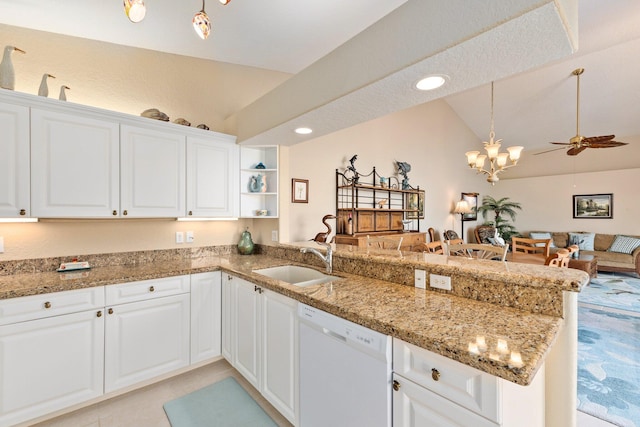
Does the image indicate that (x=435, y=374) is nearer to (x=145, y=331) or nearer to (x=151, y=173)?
(x=145, y=331)

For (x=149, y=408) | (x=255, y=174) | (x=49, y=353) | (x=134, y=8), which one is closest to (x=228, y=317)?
(x=149, y=408)

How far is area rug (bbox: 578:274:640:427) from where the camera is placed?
197 centimetres

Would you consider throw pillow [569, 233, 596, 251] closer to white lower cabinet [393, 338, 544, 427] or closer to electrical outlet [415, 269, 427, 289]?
electrical outlet [415, 269, 427, 289]

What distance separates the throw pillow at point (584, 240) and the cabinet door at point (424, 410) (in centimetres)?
783

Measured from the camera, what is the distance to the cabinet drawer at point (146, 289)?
6.59ft

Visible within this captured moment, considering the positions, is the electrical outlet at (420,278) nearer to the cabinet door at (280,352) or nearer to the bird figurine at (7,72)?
the cabinet door at (280,352)

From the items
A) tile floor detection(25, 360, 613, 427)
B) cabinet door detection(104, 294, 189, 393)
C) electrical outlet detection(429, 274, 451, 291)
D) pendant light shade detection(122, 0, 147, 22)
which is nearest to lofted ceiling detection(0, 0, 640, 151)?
pendant light shade detection(122, 0, 147, 22)

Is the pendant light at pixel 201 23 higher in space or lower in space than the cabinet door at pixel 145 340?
higher

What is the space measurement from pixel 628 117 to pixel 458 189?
139 inches

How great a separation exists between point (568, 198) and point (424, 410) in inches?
339

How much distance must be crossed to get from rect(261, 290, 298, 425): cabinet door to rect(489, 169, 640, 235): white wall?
8476 millimetres

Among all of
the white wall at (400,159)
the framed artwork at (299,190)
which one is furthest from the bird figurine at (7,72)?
the framed artwork at (299,190)

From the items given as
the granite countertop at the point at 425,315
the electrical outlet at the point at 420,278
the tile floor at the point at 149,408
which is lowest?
the tile floor at the point at 149,408

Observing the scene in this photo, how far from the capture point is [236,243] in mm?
3334
